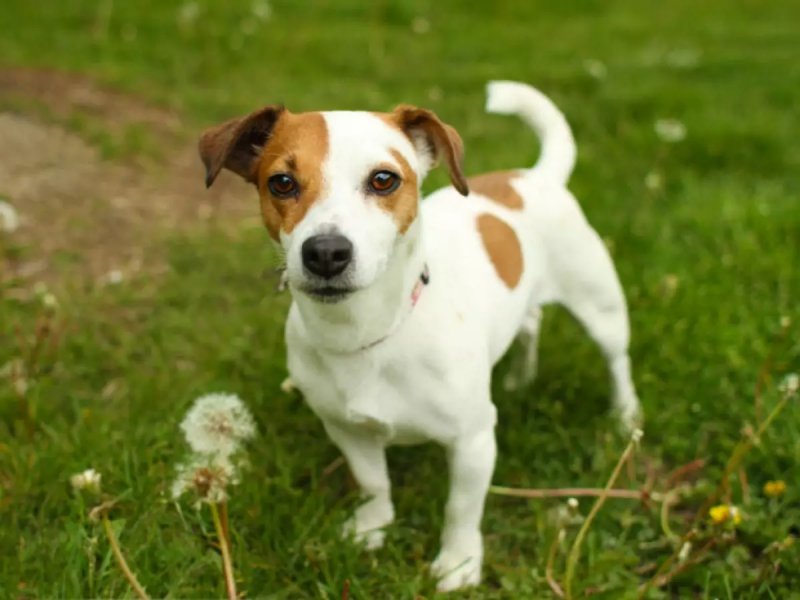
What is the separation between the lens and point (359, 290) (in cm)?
237

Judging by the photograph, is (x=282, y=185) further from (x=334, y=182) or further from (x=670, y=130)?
(x=670, y=130)

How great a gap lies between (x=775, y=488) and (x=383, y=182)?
169 centimetres

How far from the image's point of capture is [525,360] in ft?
12.7

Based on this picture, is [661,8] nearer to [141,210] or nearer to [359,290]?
[141,210]

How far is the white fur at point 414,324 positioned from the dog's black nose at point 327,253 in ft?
0.08

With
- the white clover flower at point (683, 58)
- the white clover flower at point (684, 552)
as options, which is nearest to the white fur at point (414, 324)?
the white clover flower at point (684, 552)

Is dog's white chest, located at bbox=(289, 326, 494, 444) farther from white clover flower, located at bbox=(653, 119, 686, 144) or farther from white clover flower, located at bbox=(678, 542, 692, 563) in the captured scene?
white clover flower, located at bbox=(653, 119, 686, 144)

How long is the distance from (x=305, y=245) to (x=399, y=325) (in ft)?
1.61

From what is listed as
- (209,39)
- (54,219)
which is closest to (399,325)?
(54,219)

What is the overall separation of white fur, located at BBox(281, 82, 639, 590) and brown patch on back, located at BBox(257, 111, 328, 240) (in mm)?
30

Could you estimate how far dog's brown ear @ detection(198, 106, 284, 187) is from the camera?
251cm

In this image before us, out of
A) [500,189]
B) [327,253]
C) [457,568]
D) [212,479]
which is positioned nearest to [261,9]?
[500,189]

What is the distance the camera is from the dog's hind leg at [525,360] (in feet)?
12.5

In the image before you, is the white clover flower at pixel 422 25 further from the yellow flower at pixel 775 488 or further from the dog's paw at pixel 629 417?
the yellow flower at pixel 775 488
